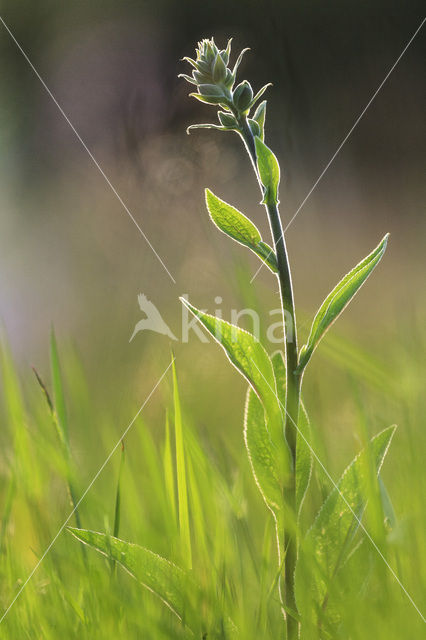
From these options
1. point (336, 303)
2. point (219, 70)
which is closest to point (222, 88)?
point (219, 70)

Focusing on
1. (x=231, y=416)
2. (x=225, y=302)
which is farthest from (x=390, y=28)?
(x=231, y=416)

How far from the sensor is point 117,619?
1.51ft

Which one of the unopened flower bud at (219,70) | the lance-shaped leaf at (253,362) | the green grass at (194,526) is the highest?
the unopened flower bud at (219,70)

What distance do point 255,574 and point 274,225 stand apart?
0.32m

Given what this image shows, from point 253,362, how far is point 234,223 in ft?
0.39

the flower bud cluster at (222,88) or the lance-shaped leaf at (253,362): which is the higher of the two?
the flower bud cluster at (222,88)

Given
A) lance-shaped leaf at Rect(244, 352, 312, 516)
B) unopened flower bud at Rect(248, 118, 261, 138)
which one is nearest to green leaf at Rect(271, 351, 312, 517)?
lance-shaped leaf at Rect(244, 352, 312, 516)

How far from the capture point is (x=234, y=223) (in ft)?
1.63

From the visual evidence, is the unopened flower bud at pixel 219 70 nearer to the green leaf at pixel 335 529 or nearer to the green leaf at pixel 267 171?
the green leaf at pixel 267 171

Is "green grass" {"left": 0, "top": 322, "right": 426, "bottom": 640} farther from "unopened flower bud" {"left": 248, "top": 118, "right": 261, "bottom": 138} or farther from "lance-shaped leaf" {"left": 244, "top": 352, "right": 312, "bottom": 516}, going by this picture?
"unopened flower bud" {"left": 248, "top": 118, "right": 261, "bottom": 138}

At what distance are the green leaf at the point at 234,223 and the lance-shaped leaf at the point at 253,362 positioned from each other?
7 cm

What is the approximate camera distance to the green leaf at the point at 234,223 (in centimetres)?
49

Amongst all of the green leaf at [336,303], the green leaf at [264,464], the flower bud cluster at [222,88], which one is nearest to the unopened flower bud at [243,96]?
the flower bud cluster at [222,88]

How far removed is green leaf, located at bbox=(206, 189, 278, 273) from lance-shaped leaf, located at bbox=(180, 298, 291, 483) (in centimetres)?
7
